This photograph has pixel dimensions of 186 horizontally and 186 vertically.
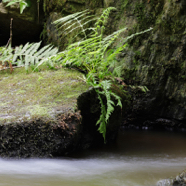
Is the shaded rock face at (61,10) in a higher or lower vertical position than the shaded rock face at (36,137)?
higher

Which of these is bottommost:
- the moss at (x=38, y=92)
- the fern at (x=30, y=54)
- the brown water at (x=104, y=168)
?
the brown water at (x=104, y=168)

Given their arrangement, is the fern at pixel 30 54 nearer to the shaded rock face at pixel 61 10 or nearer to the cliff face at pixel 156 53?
the shaded rock face at pixel 61 10

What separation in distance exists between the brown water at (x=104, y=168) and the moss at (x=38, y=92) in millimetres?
532

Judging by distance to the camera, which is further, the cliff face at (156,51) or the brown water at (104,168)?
the cliff face at (156,51)

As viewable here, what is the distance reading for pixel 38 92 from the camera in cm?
283

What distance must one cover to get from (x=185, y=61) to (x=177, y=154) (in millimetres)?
2024

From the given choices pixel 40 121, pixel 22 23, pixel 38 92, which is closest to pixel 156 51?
pixel 38 92

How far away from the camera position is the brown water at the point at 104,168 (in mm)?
1784

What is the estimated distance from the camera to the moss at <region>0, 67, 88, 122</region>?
2354mm

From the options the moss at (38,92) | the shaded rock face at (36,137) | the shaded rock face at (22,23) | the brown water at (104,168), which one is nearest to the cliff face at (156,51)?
the moss at (38,92)

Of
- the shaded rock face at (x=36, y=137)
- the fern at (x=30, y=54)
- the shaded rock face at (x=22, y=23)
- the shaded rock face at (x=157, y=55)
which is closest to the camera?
the shaded rock face at (x=36, y=137)

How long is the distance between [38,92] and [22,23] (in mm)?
3127

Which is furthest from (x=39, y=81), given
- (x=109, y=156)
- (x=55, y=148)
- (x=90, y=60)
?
(x=109, y=156)

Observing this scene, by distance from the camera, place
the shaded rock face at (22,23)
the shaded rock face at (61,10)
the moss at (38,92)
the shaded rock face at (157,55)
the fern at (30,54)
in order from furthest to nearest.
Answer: the shaded rock face at (22,23)
the shaded rock face at (61,10)
the shaded rock face at (157,55)
the fern at (30,54)
the moss at (38,92)
